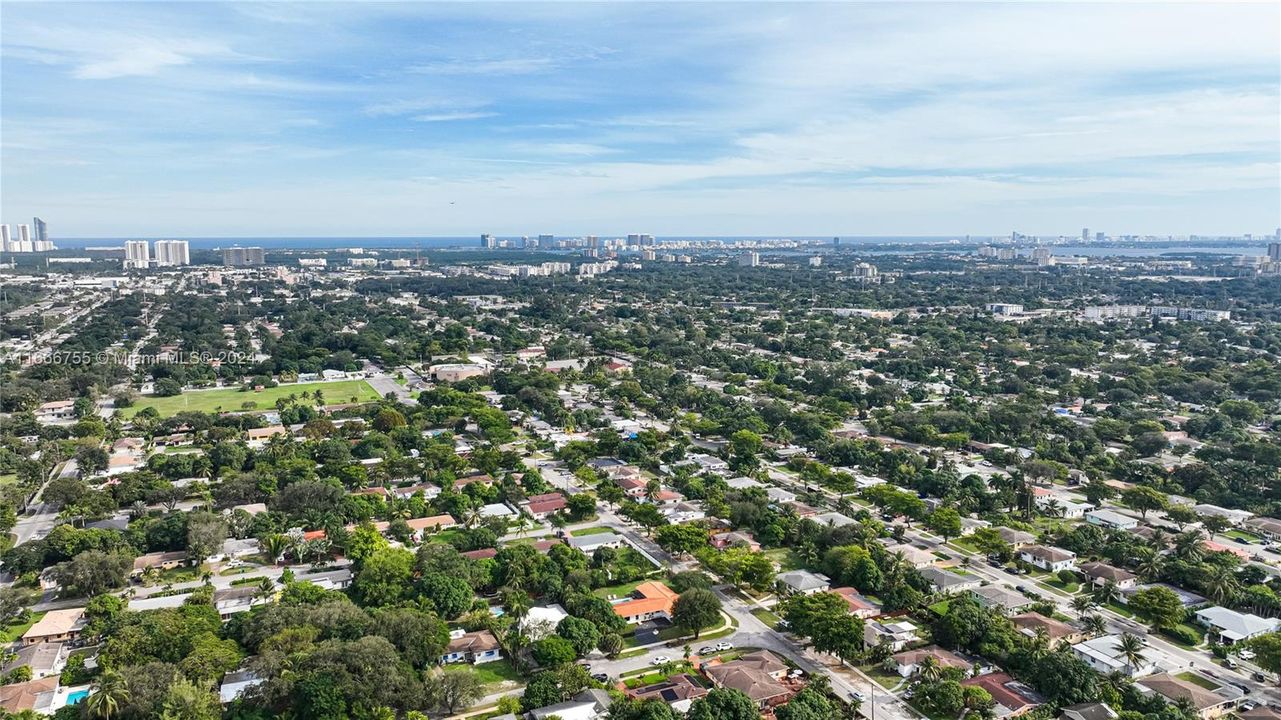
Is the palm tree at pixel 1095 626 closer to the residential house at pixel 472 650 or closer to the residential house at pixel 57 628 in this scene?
the residential house at pixel 472 650

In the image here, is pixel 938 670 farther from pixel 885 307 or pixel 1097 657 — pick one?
pixel 885 307

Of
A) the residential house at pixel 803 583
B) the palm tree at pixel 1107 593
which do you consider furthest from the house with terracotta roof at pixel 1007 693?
the palm tree at pixel 1107 593

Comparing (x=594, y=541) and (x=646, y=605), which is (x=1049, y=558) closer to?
(x=646, y=605)

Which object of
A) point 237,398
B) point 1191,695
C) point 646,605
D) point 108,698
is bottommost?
point 646,605

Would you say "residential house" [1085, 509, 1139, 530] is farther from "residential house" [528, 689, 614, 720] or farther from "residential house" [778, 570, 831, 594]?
"residential house" [528, 689, 614, 720]

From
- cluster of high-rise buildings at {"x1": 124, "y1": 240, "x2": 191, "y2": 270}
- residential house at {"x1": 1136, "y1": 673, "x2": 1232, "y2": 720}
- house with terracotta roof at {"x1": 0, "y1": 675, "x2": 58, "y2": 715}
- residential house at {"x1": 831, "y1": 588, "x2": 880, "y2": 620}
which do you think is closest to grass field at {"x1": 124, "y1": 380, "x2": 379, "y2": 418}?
house with terracotta roof at {"x1": 0, "y1": 675, "x2": 58, "y2": 715}

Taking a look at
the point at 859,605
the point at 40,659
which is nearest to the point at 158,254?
the point at 40,659
